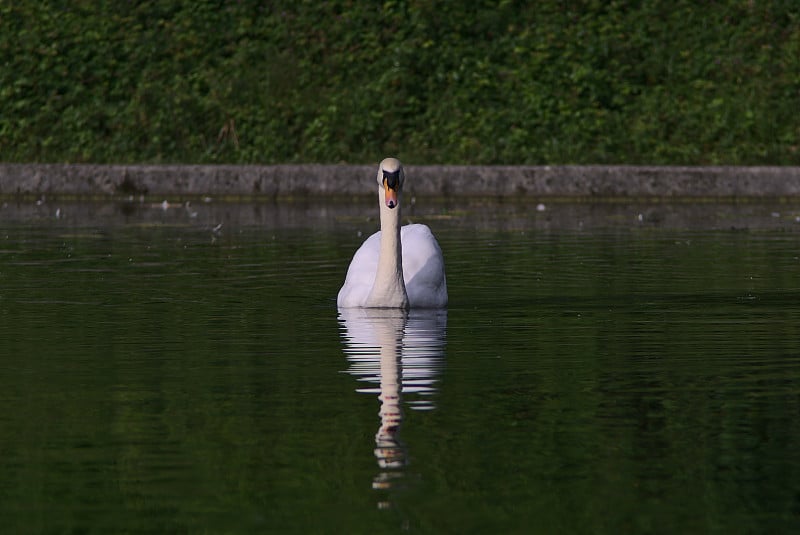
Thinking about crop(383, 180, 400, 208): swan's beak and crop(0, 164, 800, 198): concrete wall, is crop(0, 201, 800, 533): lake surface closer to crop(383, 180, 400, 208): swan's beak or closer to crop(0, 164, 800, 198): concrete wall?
crop(383, 180, 400, 208): swan's beak

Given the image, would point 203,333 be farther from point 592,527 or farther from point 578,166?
point 578,166

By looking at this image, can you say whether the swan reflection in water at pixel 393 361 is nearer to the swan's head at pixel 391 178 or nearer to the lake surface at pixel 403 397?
the lake surface at pixel 403 397

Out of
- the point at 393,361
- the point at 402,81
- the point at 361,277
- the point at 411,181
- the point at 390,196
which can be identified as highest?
the point at 402,81

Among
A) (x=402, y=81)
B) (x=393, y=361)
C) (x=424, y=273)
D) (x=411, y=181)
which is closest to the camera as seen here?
(x=393, y=361)

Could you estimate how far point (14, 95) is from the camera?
27.0 metres

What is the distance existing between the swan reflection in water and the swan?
0.26 ft

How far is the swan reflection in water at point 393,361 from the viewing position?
6664mm

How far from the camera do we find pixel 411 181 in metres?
24.0

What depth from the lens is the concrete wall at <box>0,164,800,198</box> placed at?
76.6 feet

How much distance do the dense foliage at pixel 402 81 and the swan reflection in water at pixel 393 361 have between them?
525 inches

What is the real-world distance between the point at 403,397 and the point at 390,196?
441 cm

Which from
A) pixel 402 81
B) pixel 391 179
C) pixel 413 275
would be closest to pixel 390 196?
pixel 391 179

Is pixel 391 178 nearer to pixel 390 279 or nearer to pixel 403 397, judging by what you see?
pixel 390 279

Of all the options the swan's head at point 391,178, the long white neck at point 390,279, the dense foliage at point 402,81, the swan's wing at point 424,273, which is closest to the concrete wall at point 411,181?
the dense foliage at point 402,81
